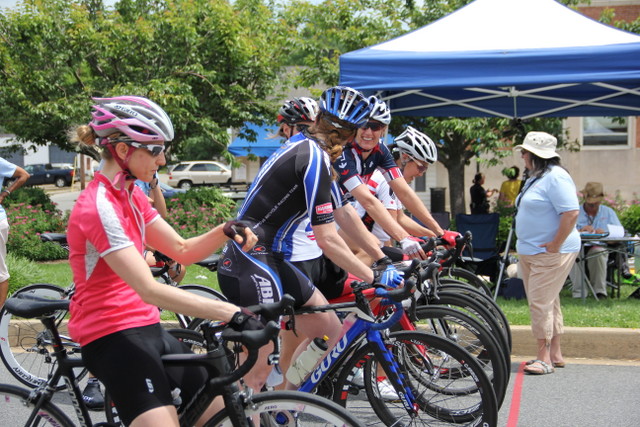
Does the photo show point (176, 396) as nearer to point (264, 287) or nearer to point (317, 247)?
point (264, 287)

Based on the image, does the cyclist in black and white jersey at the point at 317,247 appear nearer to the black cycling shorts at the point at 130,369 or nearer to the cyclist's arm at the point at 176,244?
the cyclist's arm at the point at 176,244

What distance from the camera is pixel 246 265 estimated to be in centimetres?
411

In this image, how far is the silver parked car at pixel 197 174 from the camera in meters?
46.1

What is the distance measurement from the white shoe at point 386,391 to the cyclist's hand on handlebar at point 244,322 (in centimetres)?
158

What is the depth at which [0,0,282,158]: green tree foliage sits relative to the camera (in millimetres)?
14500

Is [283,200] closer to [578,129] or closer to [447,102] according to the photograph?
[447,102]

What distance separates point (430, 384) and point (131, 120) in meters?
2.28

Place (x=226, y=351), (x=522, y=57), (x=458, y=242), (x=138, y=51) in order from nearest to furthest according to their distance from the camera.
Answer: (x=226, y=351) < (x=458, y=242) < (x=522, y=57) < (x=138, y=51)

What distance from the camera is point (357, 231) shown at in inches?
176

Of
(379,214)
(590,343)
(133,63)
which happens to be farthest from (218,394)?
(133,63)

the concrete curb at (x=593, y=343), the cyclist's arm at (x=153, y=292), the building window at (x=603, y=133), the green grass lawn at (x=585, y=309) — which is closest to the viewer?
the cyclist's arm at (x=153, y=292)

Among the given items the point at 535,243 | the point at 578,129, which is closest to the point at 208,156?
the point at 578,129

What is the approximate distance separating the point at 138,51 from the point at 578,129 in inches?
651

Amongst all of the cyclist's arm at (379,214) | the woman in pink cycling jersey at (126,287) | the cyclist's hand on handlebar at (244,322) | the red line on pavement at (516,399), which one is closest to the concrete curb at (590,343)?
the red line on pavement at (516,399)
